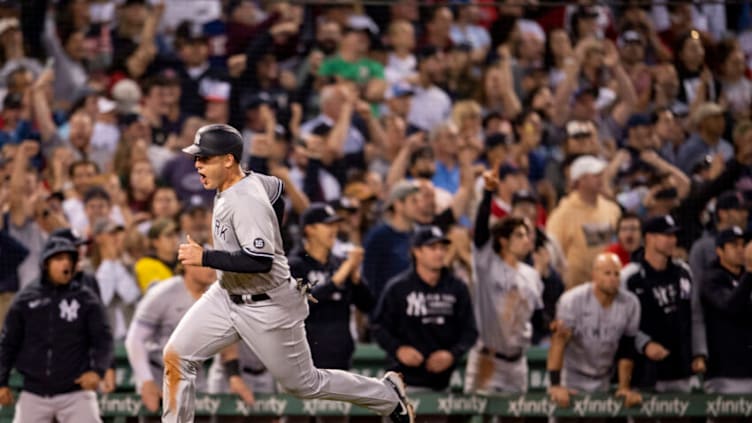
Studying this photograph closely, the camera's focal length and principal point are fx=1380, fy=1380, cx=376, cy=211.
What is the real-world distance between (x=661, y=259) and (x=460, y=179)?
2306 mm

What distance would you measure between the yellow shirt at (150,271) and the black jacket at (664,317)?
330 centimetres

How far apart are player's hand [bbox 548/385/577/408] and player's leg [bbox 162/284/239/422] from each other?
299 centimetres

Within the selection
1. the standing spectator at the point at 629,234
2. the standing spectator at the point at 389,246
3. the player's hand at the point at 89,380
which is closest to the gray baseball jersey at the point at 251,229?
the player's hand at the point at 89,380

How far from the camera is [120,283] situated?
33.1 feet

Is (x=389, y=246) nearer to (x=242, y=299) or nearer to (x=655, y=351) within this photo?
(x=655, y=351)

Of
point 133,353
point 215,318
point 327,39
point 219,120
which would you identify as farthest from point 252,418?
point 327,39

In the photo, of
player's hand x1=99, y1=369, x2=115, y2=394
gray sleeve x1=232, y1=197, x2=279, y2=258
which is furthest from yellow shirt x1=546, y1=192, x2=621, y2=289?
gray sleeve x1=232, y1=197, x2=279, y2=258

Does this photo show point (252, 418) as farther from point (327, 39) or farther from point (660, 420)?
point (327, 39)

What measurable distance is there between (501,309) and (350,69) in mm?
3790

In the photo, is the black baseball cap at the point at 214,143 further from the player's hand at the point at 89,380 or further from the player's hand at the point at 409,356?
the player's hand at the point at 409,356

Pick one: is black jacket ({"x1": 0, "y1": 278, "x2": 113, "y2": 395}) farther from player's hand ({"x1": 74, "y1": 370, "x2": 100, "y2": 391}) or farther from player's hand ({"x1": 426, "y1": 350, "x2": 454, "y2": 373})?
player's hand ({"x1": 426, "y1": 350, "x2": 454, "y2": 373})

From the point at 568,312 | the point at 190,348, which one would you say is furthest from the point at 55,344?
the point at 568,312

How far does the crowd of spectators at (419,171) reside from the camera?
9.36m

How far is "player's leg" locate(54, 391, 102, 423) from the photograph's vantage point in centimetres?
869
